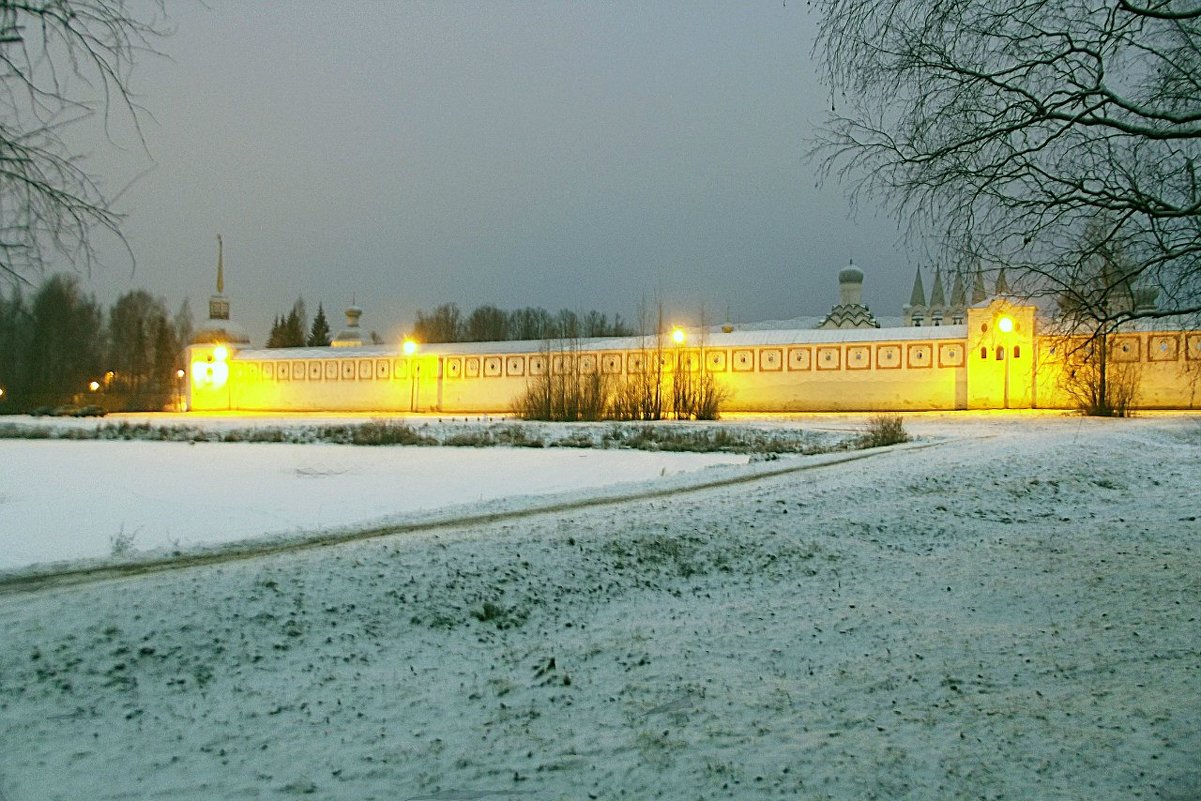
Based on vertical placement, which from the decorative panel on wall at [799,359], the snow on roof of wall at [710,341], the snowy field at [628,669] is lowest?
the snowy field at [628,669]

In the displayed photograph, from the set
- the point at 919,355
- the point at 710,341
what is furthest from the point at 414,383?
the point at 919,355

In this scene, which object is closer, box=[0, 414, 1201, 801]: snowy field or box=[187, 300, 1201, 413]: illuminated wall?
box=[0, 414, 1201, 801]: snowy field

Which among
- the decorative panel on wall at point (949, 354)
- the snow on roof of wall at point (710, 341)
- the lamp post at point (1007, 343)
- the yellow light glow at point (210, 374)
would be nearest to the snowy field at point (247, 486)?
the snow on roof of wall at point (710, 341)

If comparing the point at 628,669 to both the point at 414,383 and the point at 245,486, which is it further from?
the point at 414,383

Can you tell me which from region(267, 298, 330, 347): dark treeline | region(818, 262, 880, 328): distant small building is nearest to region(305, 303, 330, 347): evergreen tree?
region(267, 298, 330, 347): dark treeline

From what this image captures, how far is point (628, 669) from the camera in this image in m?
4.94

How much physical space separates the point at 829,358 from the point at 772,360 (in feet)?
7.99

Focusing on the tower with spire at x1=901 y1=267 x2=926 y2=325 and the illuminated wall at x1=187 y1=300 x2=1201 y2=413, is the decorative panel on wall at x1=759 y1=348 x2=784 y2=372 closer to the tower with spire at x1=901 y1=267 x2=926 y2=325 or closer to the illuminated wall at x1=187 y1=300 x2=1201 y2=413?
the illuminated wall at x1=187 y1=300 x2=1201 y2=413

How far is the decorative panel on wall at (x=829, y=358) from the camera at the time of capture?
41803 millimetres

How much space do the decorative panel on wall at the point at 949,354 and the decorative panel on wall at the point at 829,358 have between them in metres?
4.14

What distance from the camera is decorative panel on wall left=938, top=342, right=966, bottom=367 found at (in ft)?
129

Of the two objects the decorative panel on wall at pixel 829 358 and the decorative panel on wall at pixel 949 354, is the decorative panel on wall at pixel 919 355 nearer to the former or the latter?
the decorative panel on wall at pixel 949 354

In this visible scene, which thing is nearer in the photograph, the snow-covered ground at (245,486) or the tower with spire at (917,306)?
the snow-covered ground at (245,486)

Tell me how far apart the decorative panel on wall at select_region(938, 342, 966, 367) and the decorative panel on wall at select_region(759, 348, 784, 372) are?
660 centimetres
